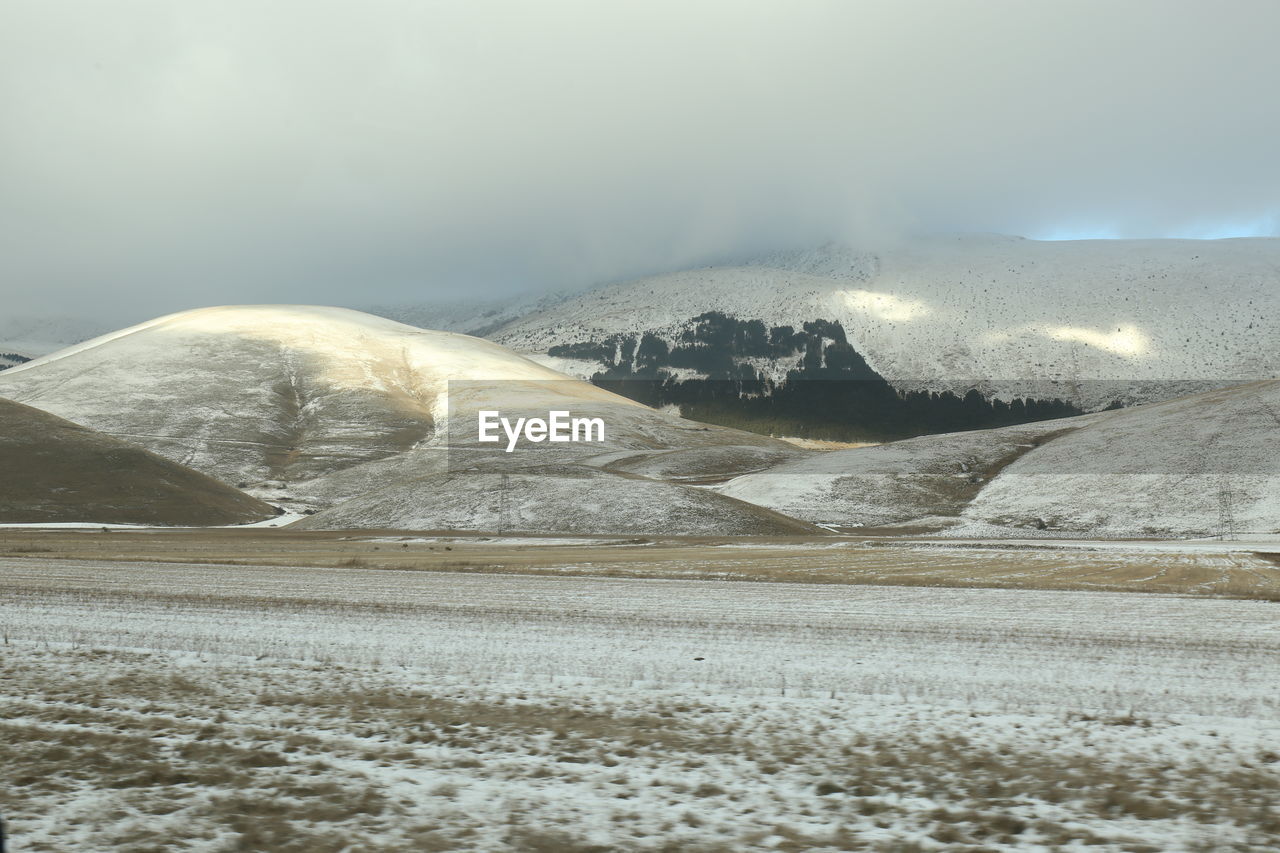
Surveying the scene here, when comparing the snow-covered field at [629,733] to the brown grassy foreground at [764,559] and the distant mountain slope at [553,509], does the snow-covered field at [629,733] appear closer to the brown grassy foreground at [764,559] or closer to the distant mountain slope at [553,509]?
the brown grassy foreground at [764,559]

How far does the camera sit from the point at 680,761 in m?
12.5

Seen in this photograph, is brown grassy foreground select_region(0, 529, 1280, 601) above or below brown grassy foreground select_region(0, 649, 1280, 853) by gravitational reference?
below

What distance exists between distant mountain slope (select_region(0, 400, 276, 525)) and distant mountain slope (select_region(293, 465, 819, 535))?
806 inches

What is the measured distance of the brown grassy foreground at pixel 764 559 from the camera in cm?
4438

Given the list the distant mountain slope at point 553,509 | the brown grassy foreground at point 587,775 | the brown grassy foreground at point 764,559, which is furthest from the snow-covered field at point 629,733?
the distant mountain slope at point 553,509

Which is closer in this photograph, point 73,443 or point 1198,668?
point 1198,668

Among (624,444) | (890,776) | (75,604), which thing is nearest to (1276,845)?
(890,776)

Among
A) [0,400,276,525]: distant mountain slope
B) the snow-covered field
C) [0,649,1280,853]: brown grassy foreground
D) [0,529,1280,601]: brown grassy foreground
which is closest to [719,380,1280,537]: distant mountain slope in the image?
[0,529,1280,601]: brown grassy foreground

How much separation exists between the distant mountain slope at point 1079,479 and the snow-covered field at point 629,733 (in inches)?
3443

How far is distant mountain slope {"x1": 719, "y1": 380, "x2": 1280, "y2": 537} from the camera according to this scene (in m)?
106

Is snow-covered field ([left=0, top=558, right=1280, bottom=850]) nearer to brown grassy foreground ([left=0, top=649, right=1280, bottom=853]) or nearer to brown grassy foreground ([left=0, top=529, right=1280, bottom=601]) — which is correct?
brown grassy foreground ([left=0, top=649, right=1280, bottom=853])

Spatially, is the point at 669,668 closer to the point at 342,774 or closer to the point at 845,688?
the point at 845,688

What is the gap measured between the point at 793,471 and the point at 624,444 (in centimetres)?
5507

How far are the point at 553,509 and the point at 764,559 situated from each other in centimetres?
4954
